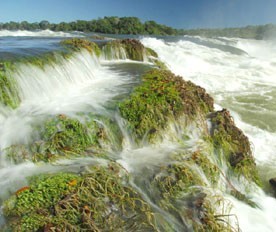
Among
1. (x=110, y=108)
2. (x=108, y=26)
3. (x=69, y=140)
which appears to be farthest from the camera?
(x=108, y=26)

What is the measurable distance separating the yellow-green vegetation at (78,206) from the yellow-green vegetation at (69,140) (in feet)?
2.83

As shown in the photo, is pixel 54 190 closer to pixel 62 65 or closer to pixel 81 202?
pixel 81 202

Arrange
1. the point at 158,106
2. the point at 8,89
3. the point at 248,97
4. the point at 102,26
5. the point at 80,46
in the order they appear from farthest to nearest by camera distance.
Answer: the point at 102,26 → the point at 248,97 → the point at 80,46 → the point at 8,89 → the point at 158,106

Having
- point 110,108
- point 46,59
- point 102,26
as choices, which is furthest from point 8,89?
point 102,26

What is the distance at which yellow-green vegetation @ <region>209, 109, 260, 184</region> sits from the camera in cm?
626

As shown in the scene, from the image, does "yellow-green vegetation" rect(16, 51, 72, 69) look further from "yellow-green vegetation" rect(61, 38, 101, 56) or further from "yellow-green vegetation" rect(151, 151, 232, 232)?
"yellow-green vegetation" rect(151, 151, 232, 232)

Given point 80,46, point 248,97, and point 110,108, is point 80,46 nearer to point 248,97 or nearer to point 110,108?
point 110,108

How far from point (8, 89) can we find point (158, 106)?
3.86 meters

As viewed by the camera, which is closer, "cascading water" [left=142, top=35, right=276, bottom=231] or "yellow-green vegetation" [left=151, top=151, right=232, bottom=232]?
"yellow-green vegetation" [left=151, top=151, right=232, bottom=232]

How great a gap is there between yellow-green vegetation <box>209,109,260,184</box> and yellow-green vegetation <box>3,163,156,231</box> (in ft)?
9.00

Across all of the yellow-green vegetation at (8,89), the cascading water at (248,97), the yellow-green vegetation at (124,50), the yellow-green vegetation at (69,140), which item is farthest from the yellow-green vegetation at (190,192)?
the yellow-green vegetation at (124,50)

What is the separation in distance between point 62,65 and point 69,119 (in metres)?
4.59

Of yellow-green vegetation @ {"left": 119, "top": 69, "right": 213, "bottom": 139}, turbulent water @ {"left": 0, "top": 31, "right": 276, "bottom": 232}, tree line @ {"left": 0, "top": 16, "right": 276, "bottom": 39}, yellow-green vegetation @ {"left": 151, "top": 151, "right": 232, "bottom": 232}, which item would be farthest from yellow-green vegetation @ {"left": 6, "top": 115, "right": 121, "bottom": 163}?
tree line @ {"left": 0, "top": 16, "right": 276, "bottom": 39}

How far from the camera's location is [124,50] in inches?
616
